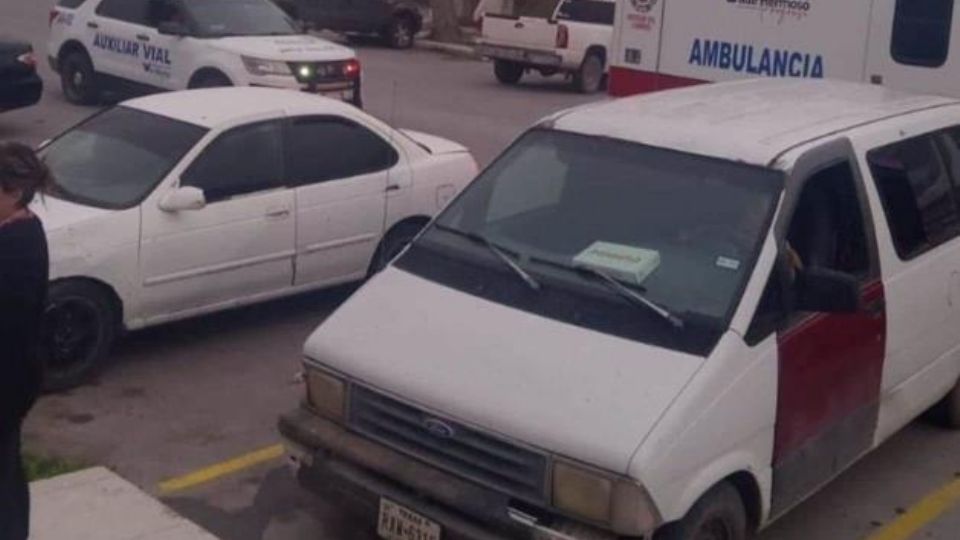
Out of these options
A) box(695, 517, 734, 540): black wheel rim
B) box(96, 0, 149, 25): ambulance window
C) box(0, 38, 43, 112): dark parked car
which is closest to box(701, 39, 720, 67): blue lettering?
box(695, 517, 734, 540): black wheel rim

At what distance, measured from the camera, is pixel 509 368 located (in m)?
5.98

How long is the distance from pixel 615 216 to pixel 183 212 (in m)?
3.43

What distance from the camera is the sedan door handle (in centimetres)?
975

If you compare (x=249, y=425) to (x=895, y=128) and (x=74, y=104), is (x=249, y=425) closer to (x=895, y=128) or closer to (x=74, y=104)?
(x=895, y=128)

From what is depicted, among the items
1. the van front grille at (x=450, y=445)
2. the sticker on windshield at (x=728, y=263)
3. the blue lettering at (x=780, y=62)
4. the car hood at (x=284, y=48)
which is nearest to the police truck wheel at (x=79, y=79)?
the car hood at (x=284, y=48)

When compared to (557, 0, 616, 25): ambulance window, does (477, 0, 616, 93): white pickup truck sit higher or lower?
lower

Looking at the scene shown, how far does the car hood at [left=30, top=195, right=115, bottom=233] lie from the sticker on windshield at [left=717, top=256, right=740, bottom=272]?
400cm

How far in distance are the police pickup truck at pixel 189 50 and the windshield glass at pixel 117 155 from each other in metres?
7.68

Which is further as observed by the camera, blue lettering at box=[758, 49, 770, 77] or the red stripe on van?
the red stripe on van

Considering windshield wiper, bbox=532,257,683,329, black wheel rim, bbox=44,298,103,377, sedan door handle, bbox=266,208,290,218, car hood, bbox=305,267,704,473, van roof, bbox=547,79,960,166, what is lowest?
black wheel rim, bbox=44,298,103,377

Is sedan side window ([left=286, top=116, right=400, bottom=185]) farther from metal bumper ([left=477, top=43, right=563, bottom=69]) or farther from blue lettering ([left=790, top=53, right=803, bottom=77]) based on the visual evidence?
metal bumper ([left=477, top=43, right=563, bottom=69])

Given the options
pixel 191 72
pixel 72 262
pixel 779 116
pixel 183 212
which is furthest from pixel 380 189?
pixel 191 72

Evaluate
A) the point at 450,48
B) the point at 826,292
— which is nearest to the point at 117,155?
the point at 826,292

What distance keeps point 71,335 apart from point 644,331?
3.92 m
